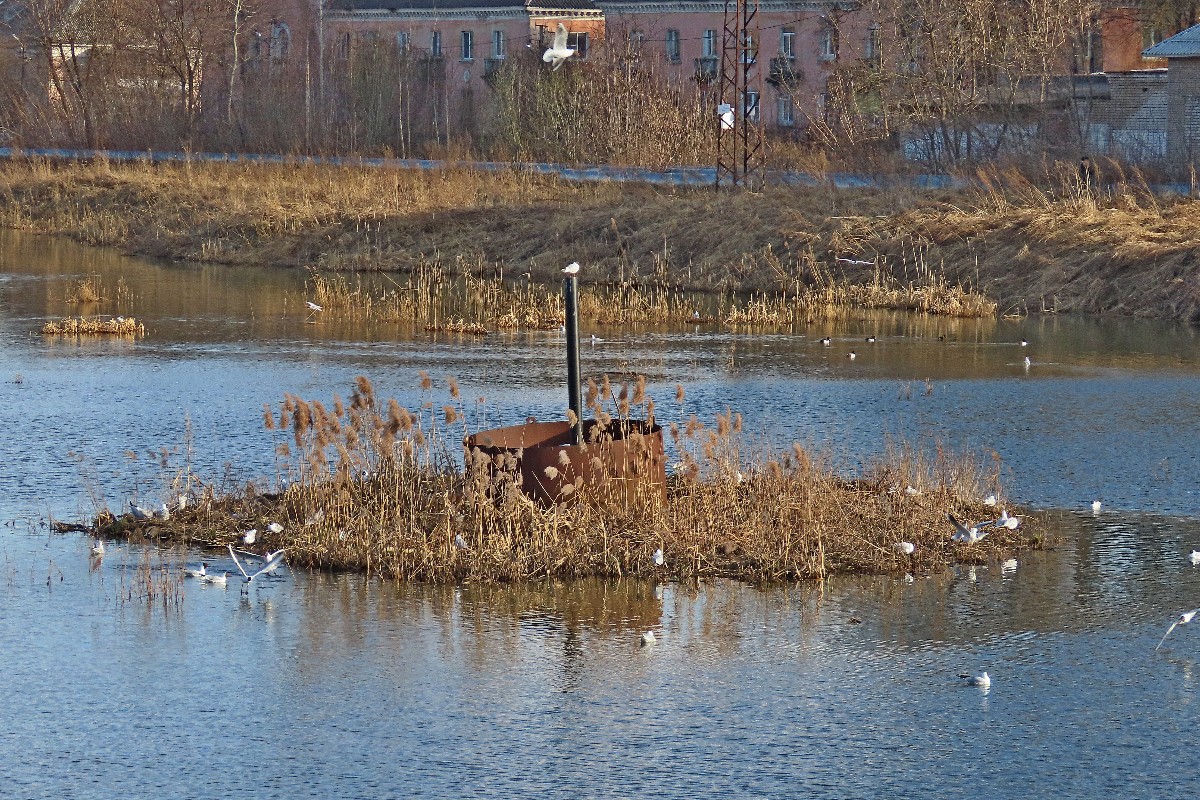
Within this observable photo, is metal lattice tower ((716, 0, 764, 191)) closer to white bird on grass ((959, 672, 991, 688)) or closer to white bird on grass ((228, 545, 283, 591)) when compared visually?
white bird on grass ((228, 545, 283, 591))

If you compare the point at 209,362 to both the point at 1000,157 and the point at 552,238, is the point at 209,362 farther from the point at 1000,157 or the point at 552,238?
the point at 1000,157

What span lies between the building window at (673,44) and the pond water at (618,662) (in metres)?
65.3

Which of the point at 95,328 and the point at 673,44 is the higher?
the point at 673,44

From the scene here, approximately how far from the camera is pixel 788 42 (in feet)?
251

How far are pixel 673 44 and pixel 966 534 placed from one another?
70920mm

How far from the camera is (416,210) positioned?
37.3m

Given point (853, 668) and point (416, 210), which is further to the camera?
point (416, 210)

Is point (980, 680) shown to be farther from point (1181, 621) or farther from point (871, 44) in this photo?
point (871, 44)

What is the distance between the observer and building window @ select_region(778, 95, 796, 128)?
7231cm

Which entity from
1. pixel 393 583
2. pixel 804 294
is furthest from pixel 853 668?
pixel 804 294

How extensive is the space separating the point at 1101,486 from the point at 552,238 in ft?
71.8

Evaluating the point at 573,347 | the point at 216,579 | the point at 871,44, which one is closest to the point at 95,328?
the point at 573,347

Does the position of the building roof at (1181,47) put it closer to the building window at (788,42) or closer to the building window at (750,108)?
the building window at (750,108)

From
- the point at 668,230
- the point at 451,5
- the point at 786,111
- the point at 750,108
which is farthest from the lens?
the point at 451,5
